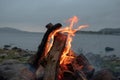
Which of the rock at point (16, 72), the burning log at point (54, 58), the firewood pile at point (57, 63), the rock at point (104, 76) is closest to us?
the burning log at point (54, 58)

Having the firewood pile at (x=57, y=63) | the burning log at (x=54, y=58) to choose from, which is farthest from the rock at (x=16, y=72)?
the burning log at (x=54, y=58)

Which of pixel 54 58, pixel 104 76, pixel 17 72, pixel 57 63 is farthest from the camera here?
pixel 104 76

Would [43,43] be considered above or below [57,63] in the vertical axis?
above

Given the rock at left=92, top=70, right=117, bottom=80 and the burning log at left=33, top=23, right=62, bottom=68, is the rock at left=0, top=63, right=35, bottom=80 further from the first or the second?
the rock at left=92, top=70, right=117, bottom=80

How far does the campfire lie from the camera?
1134cm

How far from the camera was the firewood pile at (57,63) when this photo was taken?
11.3 m

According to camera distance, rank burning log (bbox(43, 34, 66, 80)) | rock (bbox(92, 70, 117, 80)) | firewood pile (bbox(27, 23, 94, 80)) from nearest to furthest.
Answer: burning log (bbox(43, 34, 66, 80)) < firewood pile (bbox(27, 23, 94, 80)) < rock (bbox(92, 70, 117, 80))

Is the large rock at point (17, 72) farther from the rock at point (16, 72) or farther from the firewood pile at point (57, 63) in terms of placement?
the firewood pile at point (57, 63)

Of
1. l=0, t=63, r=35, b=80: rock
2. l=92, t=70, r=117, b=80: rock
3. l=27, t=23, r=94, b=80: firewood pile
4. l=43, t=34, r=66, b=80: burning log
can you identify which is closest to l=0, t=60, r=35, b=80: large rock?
l=0, t=63, r=35, b=80: rock

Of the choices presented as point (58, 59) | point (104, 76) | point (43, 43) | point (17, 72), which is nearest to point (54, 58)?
point (58, 59)

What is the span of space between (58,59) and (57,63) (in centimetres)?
16

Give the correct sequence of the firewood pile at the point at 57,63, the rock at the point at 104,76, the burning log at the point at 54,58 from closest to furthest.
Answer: the burning log at the point at 54,58
the firewood pile at the point at 57,63
the rock at the point at 104,76

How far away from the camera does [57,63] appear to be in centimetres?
1130

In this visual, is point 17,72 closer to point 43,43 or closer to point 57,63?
point 43,43
